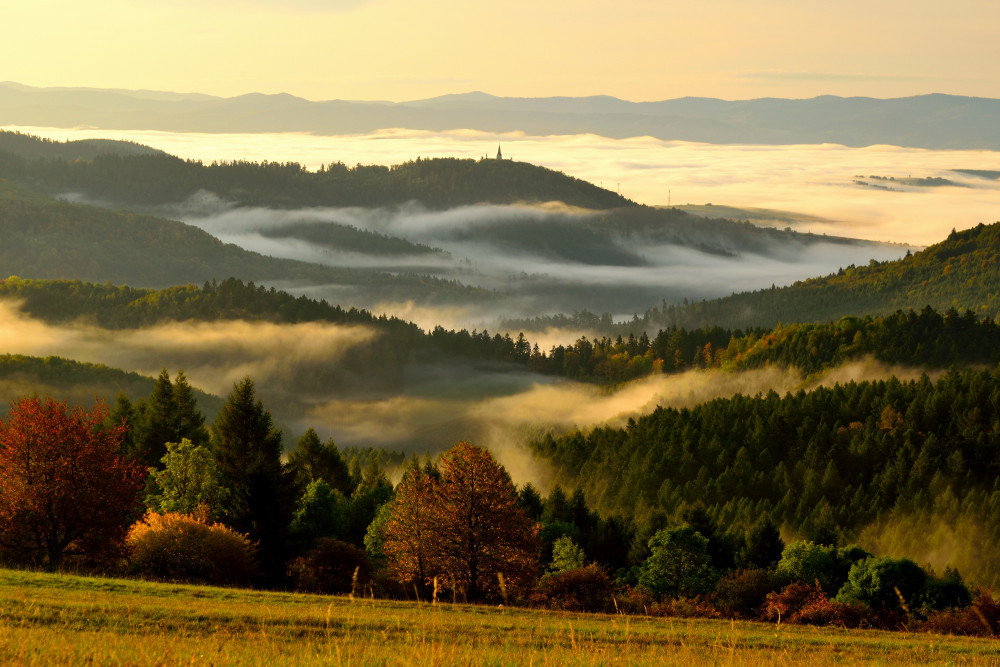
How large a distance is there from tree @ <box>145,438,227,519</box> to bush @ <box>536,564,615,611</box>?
910 inches

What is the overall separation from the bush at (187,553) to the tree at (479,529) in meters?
12.2

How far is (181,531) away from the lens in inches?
2104

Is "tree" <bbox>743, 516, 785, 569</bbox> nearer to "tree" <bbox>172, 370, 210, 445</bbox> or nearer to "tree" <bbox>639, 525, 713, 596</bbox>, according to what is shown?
"tree" <bbox>639, 525, 713, 596</bbox>

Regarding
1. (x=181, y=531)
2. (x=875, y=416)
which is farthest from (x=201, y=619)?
(x=875, y=416)

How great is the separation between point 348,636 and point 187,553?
29502mm

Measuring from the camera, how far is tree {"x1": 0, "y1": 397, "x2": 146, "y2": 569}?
5453cm

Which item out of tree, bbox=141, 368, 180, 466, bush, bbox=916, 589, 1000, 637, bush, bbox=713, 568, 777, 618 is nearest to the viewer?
bush, bbox=916, 589, 1000, 637

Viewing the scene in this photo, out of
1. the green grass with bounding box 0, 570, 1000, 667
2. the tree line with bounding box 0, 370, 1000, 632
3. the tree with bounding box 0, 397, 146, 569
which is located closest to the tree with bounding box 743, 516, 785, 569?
the tree line with bounding box 0, 370, 1000, 632

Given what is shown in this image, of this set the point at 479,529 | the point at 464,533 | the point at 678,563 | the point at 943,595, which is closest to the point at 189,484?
the point at 464,533

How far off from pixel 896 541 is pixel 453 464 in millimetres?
94955

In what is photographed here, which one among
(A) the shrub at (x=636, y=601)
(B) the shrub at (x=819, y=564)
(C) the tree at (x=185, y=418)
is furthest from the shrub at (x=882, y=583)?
(C) the tree at (x=185, y=418)

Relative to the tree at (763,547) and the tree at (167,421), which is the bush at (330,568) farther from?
the tree at (763,547)

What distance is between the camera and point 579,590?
7238cm

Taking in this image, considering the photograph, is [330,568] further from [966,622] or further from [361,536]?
[966,622]
